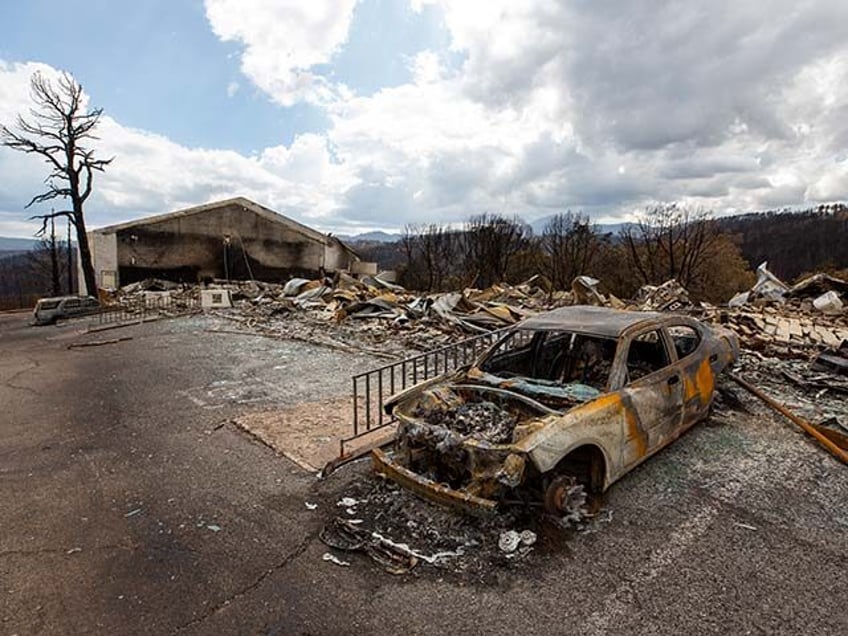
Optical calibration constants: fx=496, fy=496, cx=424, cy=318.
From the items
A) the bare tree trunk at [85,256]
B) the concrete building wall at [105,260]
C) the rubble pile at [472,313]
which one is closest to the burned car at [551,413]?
the rubble pile at [472,313]

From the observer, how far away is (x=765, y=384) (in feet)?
23.4

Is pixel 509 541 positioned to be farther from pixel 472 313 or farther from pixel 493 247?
pixel 493 247

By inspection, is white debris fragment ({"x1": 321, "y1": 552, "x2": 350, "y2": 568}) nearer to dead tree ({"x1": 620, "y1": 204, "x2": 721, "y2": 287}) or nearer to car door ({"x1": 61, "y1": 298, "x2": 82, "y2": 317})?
car door ({"x1": 61, "y1": 298, "x2": 82, "y2": 317})

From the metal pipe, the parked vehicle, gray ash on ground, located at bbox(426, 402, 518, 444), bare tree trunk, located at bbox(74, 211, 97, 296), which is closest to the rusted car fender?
gray ash on ground, located at bbox(426, 402, 518, 444)

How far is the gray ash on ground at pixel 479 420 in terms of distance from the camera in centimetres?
385

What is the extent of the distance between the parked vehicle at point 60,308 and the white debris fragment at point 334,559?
1819 cm

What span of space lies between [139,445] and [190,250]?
805 inches

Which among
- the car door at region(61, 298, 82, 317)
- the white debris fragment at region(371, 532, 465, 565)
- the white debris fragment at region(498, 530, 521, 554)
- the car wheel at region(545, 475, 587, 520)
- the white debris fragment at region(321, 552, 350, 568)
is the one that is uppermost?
the car door at region(61, 298, 82, 317)

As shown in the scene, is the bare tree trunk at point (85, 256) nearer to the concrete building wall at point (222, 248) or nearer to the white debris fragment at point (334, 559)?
the concrete building wall at point (222, 248)

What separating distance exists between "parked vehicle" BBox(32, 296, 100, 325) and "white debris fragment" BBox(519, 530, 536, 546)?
62.4 feet

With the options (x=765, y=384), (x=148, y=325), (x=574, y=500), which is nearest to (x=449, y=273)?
(x=148, y=325)

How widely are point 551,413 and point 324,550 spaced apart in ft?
6.34

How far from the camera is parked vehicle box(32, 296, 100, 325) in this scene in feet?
55.6

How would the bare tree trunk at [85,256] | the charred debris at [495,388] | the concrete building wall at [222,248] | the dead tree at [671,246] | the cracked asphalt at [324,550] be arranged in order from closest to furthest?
1. the cracked asphalt at [324,550]
2. the charred debris at [495,388]
3. the bare tree trunk at [85,256]
4. the concrete building wall at [222,248]
5. the dead tree at [671,246]
